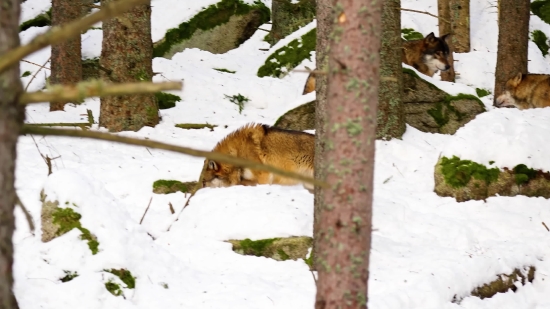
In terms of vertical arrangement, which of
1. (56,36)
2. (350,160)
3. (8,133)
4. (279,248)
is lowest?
(279,248)

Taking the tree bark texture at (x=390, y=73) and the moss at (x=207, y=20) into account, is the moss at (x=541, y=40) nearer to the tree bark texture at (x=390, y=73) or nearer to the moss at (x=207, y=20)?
the moss at (x=207, y=20)

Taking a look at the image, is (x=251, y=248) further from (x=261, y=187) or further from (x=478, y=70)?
(x=478, y=70)

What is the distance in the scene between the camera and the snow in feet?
20.9

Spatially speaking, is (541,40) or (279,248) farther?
(541,40)

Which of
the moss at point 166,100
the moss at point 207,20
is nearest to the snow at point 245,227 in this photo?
the moss at point 166,100

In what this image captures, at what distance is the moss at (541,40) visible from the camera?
1970 cm

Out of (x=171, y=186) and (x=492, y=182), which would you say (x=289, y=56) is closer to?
(x=171, y=186)

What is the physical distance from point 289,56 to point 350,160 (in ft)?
47.0

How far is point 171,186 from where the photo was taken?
9805 mm

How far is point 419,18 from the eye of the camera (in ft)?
67.3

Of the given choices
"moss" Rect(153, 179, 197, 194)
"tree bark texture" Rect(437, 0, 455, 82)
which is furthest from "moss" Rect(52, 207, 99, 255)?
"tree bark texture" Rect(437, 0, 455, 82)

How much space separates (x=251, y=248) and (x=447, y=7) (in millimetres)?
11900

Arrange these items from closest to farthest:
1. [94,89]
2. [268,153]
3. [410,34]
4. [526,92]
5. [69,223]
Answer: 1. [94,89]
2. [69,223]
3. [268,153]
4. [526,92]
5. [410,34]

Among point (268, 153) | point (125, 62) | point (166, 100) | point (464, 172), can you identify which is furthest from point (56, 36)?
point (166, 100)
